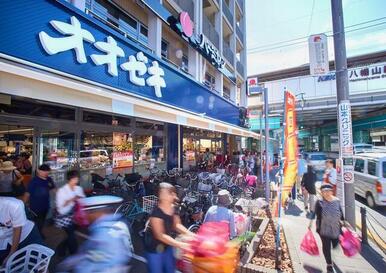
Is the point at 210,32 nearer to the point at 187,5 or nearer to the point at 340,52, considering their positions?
the point at 187,5

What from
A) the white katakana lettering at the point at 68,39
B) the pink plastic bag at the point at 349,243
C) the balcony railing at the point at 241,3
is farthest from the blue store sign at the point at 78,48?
the balcony railing at the point at 241,3

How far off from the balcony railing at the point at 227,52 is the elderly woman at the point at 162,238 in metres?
15.9

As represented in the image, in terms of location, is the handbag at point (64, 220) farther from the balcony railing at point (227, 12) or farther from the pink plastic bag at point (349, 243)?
the balcony railing at point (227, 12)

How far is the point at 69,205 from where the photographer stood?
14.3ft

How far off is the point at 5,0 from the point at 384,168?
10.7 m

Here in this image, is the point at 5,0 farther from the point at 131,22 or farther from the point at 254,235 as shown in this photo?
the point at 254,235

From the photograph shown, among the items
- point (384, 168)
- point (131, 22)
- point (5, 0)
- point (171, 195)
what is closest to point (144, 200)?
point (171, 195)

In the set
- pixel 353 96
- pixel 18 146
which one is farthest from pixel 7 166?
pixel 353 96

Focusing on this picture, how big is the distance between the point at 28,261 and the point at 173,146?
30.0 ft

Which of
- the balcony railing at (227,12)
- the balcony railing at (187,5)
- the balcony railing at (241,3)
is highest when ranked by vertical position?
the balcony railing at (241,3)

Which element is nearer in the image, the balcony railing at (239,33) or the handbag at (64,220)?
the handbag at (64,220)

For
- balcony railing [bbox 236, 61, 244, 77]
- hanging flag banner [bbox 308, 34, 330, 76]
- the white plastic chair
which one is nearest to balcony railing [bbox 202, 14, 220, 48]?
balcony railing [bbox 236, 61, 244, 77]

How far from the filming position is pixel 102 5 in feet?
26.3

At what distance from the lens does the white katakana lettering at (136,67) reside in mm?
6903
